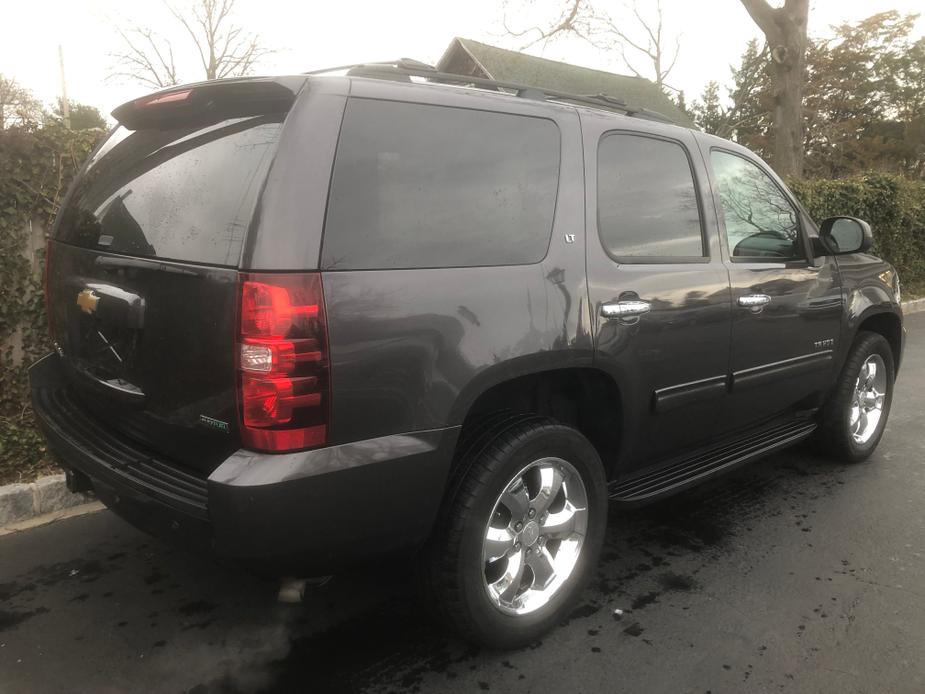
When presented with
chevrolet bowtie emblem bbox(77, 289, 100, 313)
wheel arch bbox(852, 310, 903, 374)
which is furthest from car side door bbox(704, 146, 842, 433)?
chevrolet bowtie emblem bbox(77, 289, 100, 313)

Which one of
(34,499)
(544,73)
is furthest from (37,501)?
(544,73)

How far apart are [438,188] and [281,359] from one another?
741 millimetres

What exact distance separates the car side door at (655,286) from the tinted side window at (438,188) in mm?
278

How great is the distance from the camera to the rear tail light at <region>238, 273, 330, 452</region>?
6.09ft

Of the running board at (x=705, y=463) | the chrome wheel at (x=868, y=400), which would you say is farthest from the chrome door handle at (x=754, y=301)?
the chrome wheel at (x=868, y=400)

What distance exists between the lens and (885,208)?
12.1 metres

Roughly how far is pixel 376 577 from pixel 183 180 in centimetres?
172

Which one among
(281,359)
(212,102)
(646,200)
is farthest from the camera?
(646,200)

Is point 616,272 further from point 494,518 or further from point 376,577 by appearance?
point 376,577

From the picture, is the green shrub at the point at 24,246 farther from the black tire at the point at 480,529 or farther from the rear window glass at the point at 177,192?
the black tire at the point at 480,529

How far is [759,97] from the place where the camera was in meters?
40.1

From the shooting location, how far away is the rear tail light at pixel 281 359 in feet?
6.09

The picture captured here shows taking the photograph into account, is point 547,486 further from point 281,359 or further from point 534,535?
point 281,359

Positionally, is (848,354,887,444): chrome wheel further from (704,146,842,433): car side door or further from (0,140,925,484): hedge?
(0,140,925,484): hedge
